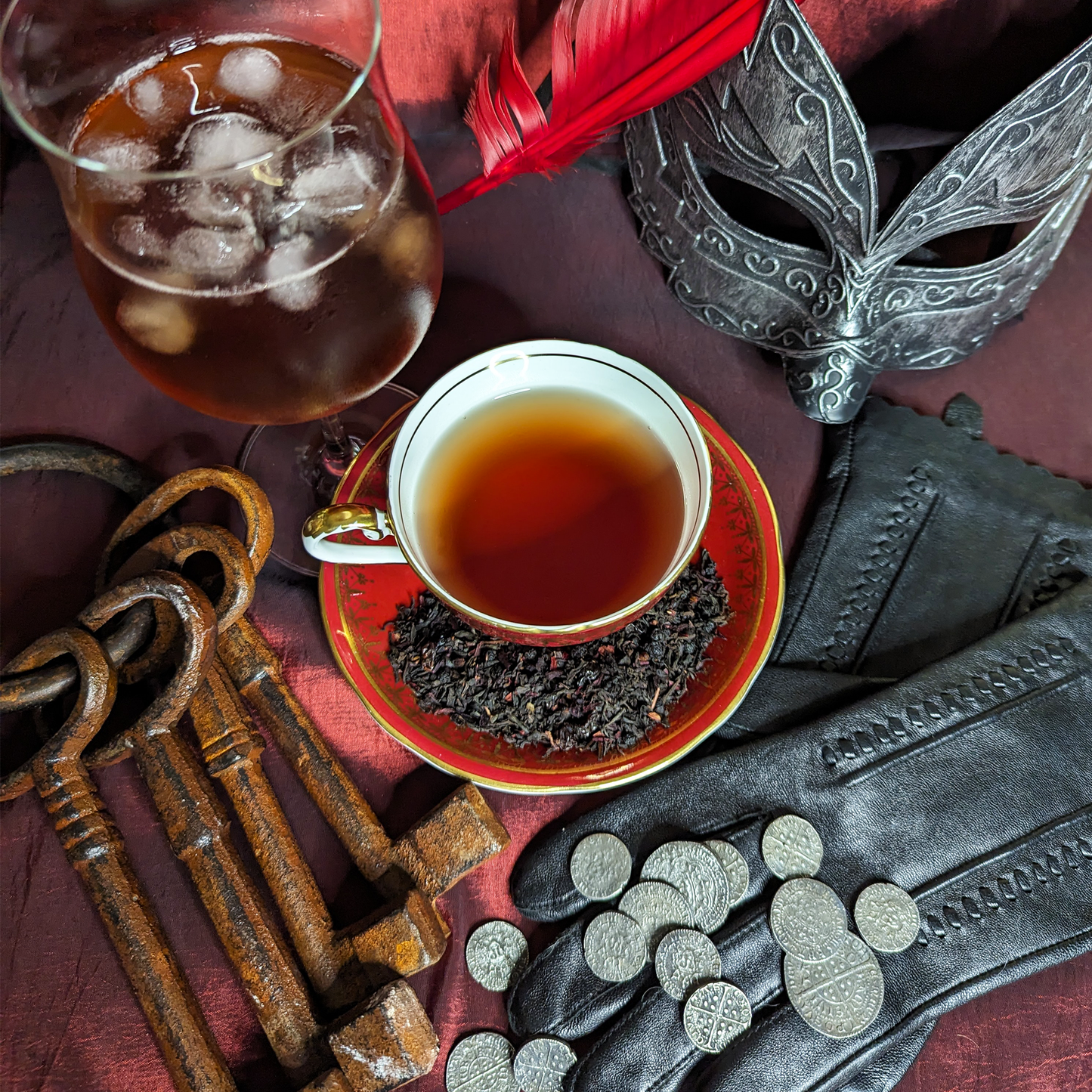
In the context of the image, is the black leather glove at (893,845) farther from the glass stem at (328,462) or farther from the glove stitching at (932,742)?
the glass stem at (328,462)

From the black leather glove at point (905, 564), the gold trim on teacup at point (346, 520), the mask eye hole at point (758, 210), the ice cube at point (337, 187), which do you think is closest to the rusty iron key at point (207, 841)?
the gold trim on teacup at point (346, 520)

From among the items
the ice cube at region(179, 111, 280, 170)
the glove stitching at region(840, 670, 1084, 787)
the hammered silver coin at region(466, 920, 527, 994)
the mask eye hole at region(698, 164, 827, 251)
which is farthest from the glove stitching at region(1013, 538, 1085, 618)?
the ice cube at region(179, 111, 280, 170)

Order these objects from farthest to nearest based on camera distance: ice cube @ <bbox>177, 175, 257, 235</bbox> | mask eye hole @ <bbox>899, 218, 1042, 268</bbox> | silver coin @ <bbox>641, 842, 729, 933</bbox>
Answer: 1. mask eye hole @ <bbox>899, 218, 1042, 268</bbox>
2. silver coin @ <bbox>641, 842, 729, 933</bbox>
3. ice cube @ <bbox>177, 175, 257, 235</bbox>

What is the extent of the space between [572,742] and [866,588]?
1.22 ft

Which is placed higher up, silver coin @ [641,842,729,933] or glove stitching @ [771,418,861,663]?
glove stitching @ [771,418,861,663]

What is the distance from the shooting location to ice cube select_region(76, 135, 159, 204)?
0.65 m

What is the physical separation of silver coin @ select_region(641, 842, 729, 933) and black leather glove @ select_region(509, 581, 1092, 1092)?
2 cm

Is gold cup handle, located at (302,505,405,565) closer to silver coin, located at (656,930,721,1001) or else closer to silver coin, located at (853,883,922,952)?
silver coin, located at (656,930,721,1001)

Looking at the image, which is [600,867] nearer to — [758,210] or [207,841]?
[207,841]

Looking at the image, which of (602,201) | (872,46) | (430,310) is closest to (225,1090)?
(430,310)

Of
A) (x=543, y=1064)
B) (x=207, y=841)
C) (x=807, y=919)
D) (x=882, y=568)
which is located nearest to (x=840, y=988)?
(x=807, y=919)

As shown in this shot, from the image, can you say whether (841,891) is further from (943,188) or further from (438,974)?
(943,188)

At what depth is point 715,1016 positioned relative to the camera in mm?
813

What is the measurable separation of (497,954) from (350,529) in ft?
1.39
